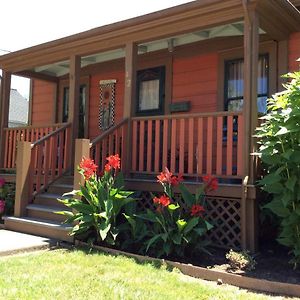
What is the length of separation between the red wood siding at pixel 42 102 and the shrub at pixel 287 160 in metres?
7.57

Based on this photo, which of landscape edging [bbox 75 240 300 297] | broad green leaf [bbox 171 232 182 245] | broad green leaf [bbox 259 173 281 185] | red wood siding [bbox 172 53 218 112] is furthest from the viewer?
red wood siding [bbox 172 53 218 112]

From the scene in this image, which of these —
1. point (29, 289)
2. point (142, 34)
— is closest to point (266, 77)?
point (142, 34)

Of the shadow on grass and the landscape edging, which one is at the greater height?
the shadow on grass

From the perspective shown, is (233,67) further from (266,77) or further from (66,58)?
(66,58)

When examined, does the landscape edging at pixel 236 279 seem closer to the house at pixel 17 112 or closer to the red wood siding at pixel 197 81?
the red wood siding at pixel 197 81

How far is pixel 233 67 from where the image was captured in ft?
26.7

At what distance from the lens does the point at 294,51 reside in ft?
23.2

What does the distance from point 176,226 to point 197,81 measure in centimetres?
385

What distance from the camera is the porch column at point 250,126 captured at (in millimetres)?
5852

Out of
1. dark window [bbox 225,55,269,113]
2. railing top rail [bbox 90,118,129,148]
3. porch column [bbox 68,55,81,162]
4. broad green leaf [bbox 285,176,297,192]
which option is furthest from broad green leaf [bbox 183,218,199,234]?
porch column [bbox 68,55,81,162]

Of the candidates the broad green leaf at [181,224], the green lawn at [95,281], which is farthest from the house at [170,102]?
the green lawn at [95,281]

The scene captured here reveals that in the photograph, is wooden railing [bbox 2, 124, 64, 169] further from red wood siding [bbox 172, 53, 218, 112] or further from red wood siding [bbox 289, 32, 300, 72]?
red wood siding [bbox 289, 32, 300, 72]

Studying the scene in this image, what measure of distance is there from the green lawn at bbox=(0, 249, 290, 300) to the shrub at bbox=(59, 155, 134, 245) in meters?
0.57

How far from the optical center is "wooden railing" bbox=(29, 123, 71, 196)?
7752 millimetres
